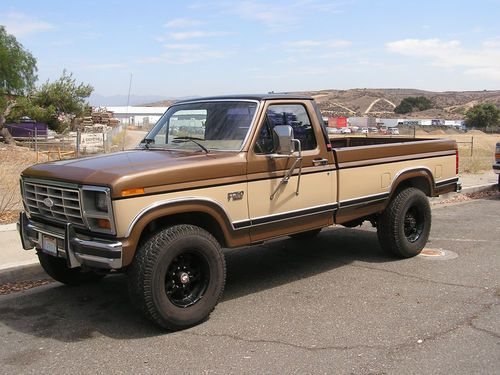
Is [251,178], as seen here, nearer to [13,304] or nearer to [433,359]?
[433,359]

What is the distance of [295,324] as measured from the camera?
4793 mm

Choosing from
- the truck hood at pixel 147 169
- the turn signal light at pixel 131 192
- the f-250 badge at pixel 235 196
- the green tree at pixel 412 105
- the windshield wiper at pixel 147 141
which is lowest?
the f-250 badge at pixel 235 196

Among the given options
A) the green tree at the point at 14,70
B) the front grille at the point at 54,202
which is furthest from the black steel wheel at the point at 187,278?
the green tree at the point at 14,70

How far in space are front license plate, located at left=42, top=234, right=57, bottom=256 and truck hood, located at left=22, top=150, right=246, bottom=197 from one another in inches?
21.4

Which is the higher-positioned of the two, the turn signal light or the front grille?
the turn signal light

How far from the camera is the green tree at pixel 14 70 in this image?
40.3 metres

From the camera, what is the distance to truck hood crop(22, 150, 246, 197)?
14.4 ft

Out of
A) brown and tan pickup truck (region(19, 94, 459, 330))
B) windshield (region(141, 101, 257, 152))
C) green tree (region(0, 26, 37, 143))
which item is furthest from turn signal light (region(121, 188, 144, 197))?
green tree (region(0, 26, 37, 143))

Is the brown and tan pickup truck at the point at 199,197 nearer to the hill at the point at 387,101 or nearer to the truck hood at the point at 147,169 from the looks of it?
the truck hood at the point at 147,169

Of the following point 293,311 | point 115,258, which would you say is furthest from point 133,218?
point 293,311

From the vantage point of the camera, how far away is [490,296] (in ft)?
18.1

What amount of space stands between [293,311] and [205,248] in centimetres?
109

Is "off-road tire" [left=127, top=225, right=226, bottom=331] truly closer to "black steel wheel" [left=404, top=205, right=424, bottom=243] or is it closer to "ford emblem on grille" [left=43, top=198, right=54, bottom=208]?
"ford emblem on grille" [left=43, top=198, right=54, bottom=208]

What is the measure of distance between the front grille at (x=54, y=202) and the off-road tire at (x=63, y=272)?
69 cm
